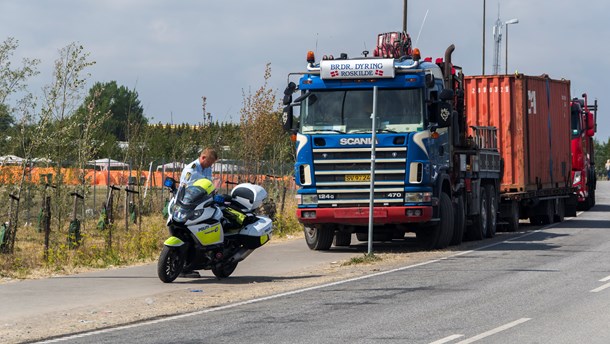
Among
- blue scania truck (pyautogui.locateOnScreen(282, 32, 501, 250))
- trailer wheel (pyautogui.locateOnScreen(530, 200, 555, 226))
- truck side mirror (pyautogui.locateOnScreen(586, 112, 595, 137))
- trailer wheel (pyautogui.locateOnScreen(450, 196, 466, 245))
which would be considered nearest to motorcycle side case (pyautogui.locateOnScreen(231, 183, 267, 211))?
blue scania truck (pyautogui.locateOnScreen(282, 32, 501, 250))

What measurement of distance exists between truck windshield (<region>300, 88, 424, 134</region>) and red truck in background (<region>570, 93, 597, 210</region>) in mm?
17075

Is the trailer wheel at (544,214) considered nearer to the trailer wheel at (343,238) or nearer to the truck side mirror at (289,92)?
the trailer wheel at (343,238)

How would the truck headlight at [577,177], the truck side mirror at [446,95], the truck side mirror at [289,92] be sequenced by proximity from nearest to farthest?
1. the truck side mirror at [446,95]
2. the truck side mirror at [289,92]
3. the truck headlight at [577,177]

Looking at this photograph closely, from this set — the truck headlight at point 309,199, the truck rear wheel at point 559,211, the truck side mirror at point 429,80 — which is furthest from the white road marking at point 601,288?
the truck rear wheel at point 559,211

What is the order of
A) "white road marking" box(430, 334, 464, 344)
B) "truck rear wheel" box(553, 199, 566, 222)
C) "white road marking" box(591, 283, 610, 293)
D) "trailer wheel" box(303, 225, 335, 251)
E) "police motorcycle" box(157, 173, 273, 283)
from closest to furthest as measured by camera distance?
"white road marking" box(430, 334, 464, 344)
"white road marking" box(591, 283, 610, 293)
"police motorcycle" box(157, 173, 273, 283)
"trailer wheel" box(303, 225, 335, 251)
"truck rear wheel" box(553, 199, 566, 222)

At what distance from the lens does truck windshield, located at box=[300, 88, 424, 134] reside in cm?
2205

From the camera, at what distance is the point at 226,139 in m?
35.8

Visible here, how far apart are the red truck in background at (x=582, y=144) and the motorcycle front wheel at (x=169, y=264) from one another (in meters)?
23.5

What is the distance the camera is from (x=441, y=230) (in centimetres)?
2338

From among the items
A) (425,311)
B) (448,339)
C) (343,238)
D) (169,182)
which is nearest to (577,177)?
(343,238)

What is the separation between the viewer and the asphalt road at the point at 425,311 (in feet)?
37.3

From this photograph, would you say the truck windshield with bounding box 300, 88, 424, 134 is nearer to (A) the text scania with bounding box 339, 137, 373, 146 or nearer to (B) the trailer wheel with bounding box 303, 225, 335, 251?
(A) the text scania with bounding box 339, 137, 373, 146

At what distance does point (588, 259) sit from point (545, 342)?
10195mm

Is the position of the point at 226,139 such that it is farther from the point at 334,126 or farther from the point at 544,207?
the point at 334,126
